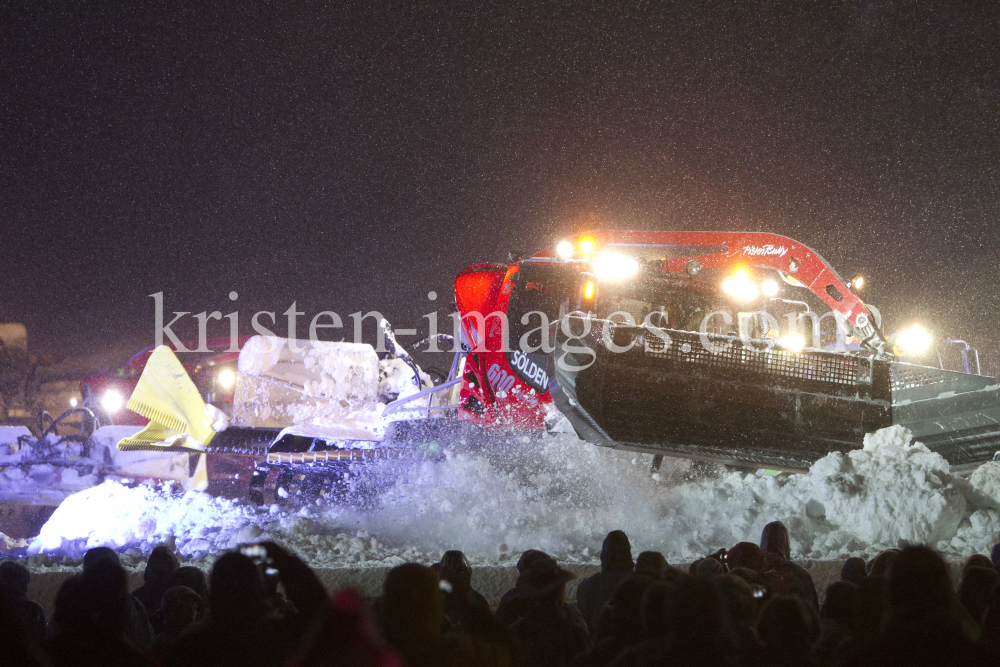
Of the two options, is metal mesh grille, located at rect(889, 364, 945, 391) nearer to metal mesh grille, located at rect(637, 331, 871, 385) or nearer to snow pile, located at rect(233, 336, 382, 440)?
metal mesh grille, located at rect(637, 331, 871, 385)

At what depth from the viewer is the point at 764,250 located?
7711 millimetres

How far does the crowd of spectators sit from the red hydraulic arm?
14.7 feet

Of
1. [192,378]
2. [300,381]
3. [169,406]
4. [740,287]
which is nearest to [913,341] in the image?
[740,287]

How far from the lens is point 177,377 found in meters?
11.7

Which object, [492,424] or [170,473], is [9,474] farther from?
[492,424]

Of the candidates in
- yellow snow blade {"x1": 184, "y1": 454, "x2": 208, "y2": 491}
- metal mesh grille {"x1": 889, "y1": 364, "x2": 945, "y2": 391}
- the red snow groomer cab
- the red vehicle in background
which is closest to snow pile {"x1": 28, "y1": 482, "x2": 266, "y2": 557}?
the red snow groomer cab

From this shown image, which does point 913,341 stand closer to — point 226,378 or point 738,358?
point 738,358

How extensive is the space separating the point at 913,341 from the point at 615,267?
501 cm

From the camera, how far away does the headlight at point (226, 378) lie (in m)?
15.8

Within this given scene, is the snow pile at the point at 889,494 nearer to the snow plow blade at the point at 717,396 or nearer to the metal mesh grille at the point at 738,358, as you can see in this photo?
the snow plow blade at the point at 717,396

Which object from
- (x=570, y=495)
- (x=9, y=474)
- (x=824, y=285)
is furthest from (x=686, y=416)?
(x=9, y=474)

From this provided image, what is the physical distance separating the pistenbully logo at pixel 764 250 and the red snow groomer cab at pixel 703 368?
1cm

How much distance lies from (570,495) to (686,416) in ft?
4.46

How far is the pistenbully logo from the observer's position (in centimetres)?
758
